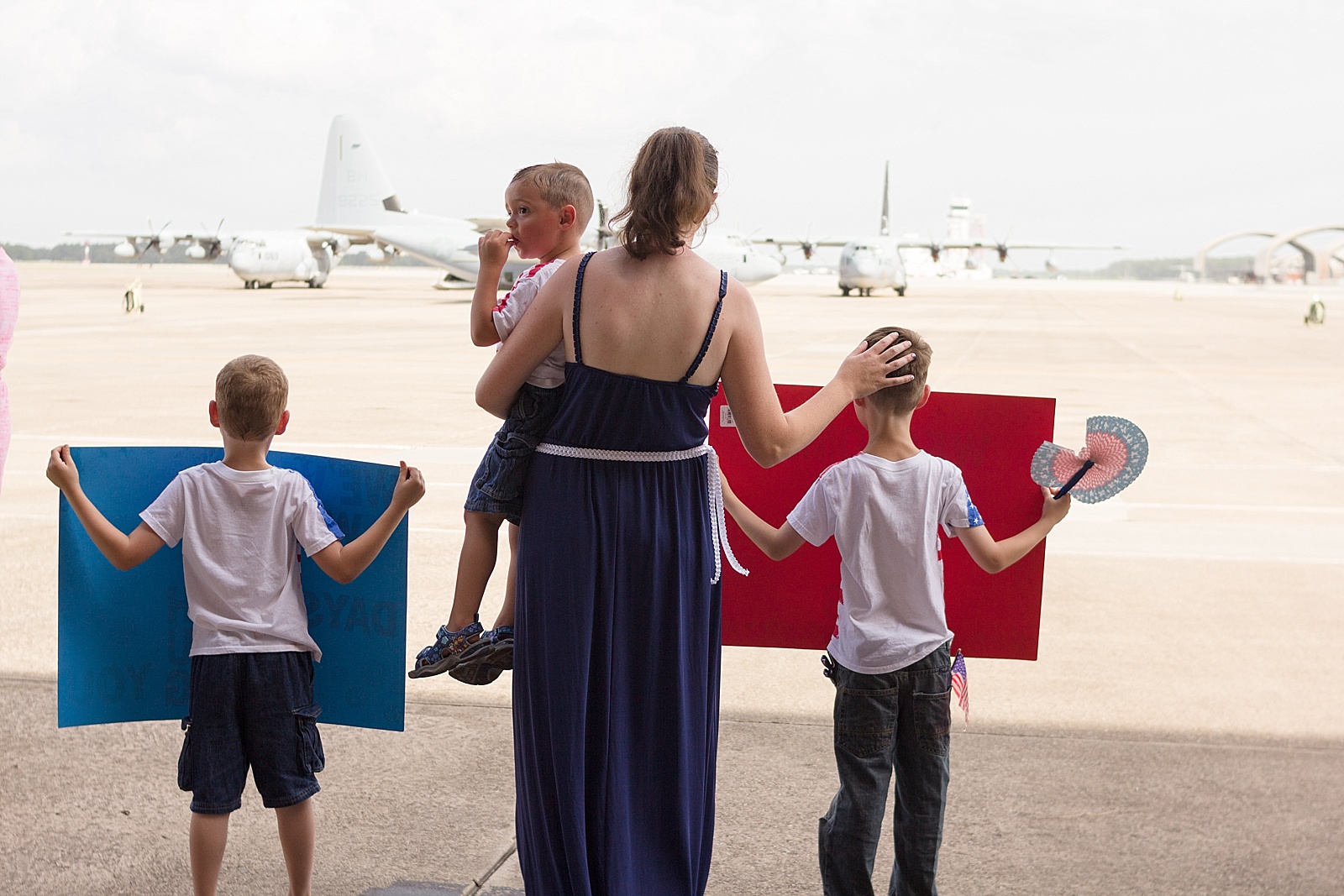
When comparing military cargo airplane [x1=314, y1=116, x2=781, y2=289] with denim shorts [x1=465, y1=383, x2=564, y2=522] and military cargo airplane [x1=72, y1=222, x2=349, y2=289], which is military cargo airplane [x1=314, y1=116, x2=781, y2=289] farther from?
denim shorts [x1=465, y1=383, x2=564, y2=522]

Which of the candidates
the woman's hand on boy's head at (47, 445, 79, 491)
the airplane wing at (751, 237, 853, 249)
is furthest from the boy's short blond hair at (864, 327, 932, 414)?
the airplane wing at (751, 237, 853, 249)

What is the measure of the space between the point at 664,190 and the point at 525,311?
1.35 feet

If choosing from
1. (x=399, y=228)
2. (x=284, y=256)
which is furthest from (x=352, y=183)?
(x=399, y=228)

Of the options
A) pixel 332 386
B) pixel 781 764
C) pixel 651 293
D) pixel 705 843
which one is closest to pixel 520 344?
pixel 651 293

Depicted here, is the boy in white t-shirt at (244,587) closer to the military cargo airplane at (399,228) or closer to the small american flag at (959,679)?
the small american flag at (959,679)

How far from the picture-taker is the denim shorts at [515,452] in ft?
8.20

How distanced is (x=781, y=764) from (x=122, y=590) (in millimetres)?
2067

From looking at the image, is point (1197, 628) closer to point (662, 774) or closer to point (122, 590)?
point (662, 774)

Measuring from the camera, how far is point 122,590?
302 centimetres

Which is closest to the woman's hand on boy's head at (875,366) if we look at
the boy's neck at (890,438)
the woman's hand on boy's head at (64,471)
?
the boy's neck at (890,438)

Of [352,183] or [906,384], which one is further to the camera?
[352,183]

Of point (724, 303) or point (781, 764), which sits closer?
point (724, 303)

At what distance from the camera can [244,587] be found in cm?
275

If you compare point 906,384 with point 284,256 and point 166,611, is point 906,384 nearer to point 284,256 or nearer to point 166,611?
point 166,611
